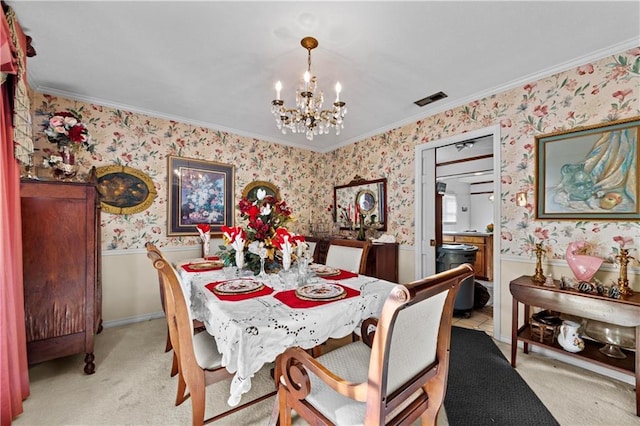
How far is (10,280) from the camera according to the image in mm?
1518

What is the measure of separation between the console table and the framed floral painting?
135 inches

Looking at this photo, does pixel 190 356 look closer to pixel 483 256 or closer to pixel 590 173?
pixel 590 173

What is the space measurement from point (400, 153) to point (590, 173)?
1.86 meters

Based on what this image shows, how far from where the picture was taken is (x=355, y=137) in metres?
4.16

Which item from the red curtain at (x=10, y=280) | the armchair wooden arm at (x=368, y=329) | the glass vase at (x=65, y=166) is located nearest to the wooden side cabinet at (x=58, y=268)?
the red curtain at (x=10, y=280)

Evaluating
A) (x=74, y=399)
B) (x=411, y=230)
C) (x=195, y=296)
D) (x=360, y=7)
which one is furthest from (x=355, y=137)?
(x=74, y=399)

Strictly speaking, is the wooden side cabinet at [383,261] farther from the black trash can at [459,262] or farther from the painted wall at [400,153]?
the black trash can at [459,262]

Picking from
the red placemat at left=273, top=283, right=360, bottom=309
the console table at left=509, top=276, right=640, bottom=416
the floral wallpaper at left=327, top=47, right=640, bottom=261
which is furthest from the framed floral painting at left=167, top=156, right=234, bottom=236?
the console table at left=509, top=276, right=640, bottom=416

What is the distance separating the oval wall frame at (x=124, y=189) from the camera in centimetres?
295

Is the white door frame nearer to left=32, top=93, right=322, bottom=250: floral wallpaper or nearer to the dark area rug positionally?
the dark area rug

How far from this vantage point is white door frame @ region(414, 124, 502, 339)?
265 centimetres

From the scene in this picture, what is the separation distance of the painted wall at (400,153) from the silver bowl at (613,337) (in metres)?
0.37

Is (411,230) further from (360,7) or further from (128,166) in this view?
(128,166)

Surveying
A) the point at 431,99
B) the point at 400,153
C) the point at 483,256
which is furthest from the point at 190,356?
the point at 483,256
